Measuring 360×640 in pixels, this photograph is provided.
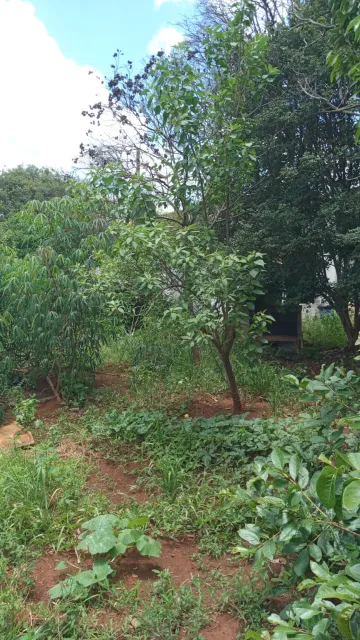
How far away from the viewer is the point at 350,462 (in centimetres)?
121

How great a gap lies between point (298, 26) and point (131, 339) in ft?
13.7

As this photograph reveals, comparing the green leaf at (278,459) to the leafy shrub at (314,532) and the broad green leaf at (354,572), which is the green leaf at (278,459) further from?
the broad green leaf at (354,572)

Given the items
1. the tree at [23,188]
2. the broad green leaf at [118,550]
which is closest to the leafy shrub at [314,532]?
the broad green leaf at [118,550]

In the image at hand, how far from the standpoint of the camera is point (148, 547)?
2189 millimetres

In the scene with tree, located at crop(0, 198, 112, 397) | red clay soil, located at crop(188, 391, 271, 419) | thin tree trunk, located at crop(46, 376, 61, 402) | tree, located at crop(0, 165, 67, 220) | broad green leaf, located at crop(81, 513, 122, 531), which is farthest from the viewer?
tree, located at crop(0, 165, 67, 220)

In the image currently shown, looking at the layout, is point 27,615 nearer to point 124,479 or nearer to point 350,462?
point 124,479

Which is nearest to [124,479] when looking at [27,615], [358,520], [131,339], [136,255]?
[27,615]

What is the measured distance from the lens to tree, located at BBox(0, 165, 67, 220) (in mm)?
16938

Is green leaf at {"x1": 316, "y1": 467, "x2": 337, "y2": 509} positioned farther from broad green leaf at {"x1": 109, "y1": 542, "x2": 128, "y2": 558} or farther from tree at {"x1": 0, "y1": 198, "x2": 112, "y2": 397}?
tree at {"x1": 0, "y1": 198, "x2": 112, "y2": 397}

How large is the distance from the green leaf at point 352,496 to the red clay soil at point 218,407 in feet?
8.19

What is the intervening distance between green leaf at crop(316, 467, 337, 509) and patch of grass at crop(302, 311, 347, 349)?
18.7 feet

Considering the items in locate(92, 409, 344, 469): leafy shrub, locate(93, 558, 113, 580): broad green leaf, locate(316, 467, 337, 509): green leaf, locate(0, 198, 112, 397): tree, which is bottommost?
→ locate(93, 558, 113, 580): broad green leaf

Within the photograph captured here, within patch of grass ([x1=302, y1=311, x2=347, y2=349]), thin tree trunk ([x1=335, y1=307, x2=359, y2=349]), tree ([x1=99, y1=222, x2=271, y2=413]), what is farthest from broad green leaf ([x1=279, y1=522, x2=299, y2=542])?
patch of grass ([x1=302, y1=311, x2=347, y2=349])

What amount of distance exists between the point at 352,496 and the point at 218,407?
2889 mm
